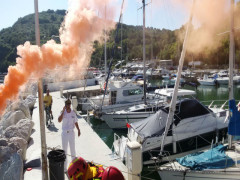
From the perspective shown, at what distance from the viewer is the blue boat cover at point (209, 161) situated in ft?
21.8

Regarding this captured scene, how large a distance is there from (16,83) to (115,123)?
10.1 m

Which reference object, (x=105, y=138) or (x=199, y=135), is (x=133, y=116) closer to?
(x=105, y=138)

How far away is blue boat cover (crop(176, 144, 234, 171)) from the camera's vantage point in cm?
664

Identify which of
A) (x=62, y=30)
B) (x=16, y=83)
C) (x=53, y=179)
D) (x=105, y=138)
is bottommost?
(x=105, y=138)

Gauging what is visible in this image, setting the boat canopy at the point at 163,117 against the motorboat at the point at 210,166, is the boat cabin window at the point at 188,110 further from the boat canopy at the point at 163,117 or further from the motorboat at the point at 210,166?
the motorboat at the point at 210,166

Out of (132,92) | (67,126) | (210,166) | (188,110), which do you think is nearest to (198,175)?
(210,166)

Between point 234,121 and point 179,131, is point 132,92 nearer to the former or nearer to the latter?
point 179,131

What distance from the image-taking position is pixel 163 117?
9.20 m

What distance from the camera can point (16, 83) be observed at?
6.07m

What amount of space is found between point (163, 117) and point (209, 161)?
286cm

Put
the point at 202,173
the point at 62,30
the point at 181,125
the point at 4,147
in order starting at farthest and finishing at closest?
the point at 181,125 → the point at 62,30 → the point at 202,173 → the point at 4,147

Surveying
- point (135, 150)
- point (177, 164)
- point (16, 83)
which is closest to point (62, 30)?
point (16, 83)

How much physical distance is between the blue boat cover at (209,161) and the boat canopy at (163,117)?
1.86 m

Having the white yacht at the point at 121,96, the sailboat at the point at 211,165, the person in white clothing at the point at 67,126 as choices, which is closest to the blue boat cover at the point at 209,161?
the sailboat at the point at 211,165
